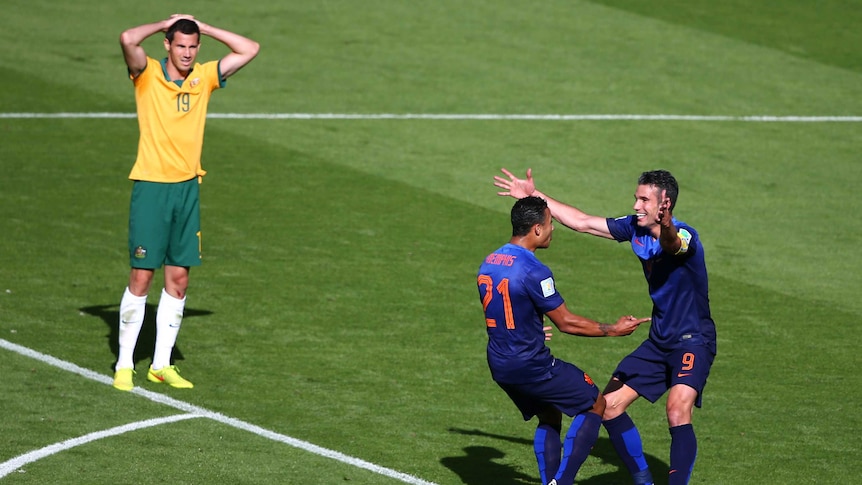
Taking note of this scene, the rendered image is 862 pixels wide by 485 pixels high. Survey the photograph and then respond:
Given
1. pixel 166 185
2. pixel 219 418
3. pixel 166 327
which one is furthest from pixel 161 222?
pixel 219 418

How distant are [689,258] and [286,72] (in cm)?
1335

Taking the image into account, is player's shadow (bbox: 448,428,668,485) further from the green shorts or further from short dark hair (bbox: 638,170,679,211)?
the green shorts

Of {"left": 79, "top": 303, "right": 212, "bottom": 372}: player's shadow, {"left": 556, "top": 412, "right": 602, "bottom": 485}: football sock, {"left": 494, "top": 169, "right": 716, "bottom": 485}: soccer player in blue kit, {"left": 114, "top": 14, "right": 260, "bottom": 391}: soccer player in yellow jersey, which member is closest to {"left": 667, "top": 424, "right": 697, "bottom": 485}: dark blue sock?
{"left": 494, "top": 169, "right": 716, "bottom": 485}: soccer player in blue kit

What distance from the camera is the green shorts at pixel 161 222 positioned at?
33.0 feet

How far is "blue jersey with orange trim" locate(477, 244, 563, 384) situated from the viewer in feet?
25.1

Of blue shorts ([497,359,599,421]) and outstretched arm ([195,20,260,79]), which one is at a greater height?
outstretched arm ([195,20,260,79])

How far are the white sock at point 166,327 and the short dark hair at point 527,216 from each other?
350 cm

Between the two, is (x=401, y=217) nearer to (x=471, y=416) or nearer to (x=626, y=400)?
(x=471, y=416)

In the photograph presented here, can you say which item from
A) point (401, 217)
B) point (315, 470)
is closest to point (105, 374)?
point (315, 470)

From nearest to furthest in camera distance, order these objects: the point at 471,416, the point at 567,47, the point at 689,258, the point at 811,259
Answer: the point at 689,258, the point at 471,416, the point at 811,259, the point at 567,47

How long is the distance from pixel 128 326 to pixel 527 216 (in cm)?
384

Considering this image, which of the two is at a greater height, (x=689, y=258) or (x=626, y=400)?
(x=689, y=258)

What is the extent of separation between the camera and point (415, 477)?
28.3 feet

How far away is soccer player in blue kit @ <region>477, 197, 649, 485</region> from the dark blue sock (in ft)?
1.64
